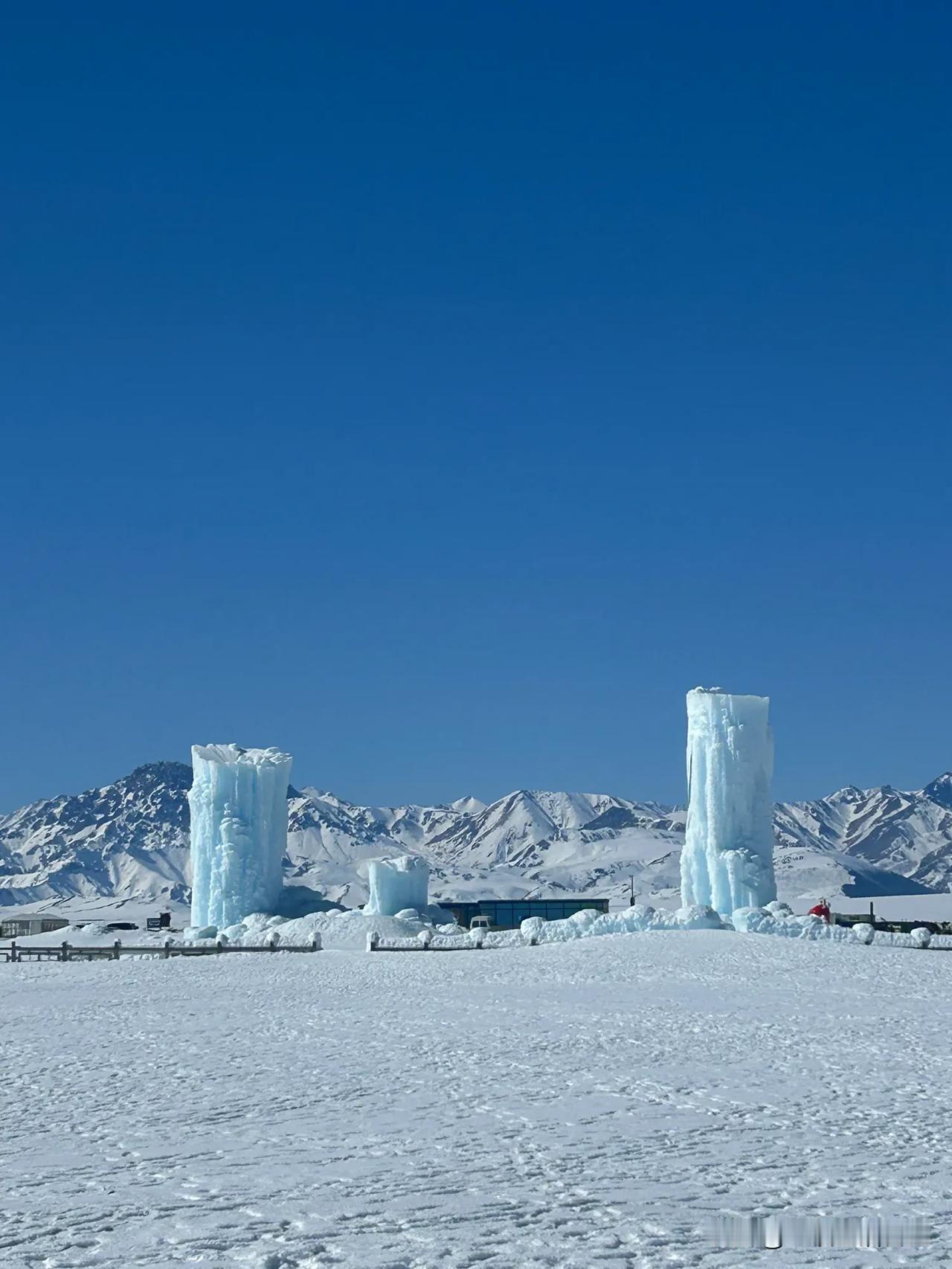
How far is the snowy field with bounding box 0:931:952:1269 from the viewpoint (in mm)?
10055

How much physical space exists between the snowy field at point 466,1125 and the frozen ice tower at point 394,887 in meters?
30.2

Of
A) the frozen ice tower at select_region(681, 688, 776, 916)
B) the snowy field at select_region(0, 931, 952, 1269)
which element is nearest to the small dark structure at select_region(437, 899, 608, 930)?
the frozen ice tower at select_region(681, 688, 776, 916)

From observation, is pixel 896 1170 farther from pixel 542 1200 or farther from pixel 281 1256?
pixel 281 1256

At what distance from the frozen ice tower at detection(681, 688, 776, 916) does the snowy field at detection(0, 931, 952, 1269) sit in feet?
77.5

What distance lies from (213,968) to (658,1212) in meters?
30.4

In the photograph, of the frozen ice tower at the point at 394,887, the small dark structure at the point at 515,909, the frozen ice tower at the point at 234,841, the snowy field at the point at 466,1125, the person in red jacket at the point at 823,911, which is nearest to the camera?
the snowy field at the point at 466,1125

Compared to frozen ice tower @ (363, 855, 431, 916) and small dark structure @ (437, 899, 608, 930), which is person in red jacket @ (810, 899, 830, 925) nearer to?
frozen ice tower @ (363, 855, 431, 916)

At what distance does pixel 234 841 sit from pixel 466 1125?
49491 mm

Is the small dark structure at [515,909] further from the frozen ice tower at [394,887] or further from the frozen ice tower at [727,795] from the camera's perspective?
the frozen ice tower at [727,795]

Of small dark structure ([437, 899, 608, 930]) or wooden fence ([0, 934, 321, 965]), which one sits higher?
small dark structure ([437, 899, 608, 930])

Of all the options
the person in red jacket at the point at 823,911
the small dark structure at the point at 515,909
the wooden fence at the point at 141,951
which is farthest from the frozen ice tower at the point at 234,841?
the small dark structure at the point at 515,909

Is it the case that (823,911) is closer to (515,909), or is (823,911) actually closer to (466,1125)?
(466,1125)

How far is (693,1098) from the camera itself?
16.0 m

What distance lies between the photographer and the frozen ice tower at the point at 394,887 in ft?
197
